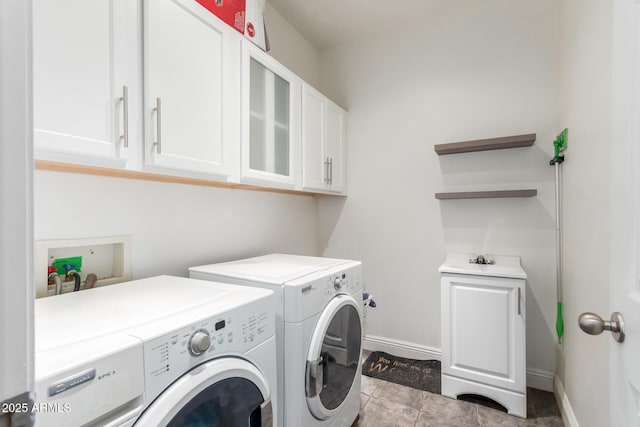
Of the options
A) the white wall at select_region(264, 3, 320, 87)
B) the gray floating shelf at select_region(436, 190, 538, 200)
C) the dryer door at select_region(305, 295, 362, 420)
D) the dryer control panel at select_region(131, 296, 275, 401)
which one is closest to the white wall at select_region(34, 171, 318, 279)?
the dryer control panel at select_region(131, 296, 275, 401)

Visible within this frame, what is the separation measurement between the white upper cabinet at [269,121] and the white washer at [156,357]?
0.78m

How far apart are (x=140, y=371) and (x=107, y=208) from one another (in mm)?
867

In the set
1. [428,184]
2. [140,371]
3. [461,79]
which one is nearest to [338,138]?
[428,184]

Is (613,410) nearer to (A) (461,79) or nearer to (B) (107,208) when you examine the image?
(B) (107,208)

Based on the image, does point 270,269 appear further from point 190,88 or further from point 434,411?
point 434,411

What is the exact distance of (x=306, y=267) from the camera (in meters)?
1.55

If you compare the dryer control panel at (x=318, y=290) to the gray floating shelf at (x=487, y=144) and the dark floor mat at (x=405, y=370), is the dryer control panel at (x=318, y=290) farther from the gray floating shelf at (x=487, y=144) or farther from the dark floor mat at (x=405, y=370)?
the gray floating shelf at (x=487, y=144)

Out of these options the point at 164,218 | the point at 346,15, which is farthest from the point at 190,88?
the point at 346,15

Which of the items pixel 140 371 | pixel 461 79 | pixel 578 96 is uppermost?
pixel 461 79

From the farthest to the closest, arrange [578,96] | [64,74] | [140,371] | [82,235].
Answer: [578,96] < [82,235] < [64,74] < [140,371]

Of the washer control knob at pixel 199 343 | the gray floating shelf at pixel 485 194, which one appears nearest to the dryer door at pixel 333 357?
the washer control knob at pixel 199 343

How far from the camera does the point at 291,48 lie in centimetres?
251

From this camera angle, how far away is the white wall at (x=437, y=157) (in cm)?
→ 208

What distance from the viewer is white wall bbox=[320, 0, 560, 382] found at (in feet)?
6.82
